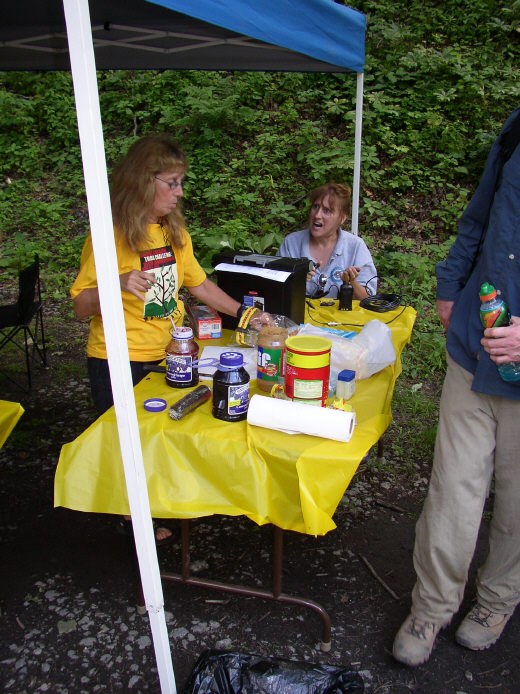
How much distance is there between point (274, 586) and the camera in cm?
213

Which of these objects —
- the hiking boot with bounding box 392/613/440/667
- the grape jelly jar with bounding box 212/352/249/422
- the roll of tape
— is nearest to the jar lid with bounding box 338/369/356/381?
the grape jelly jar with bounding box 212/352/249/422

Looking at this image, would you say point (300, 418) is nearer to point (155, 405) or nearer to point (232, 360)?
point (232, 360)

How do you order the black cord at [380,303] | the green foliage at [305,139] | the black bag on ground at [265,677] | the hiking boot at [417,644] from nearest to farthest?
1. the black bag on ground at [265,677]
2. the hiking boot at [417,644]
3. the black cord at [380,303]
4. the green foliage at [305,139]

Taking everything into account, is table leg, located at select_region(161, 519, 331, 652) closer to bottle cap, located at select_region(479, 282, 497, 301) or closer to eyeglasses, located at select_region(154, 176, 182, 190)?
bottle cap, located at select_region(479, 282, 497, 301)

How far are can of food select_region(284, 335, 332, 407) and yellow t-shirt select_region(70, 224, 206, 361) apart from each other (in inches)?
32.4

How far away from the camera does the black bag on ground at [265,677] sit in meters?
1.64

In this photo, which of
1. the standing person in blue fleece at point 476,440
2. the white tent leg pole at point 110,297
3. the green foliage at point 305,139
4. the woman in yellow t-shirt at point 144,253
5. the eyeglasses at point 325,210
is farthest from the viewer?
the green foliage at point 305,139

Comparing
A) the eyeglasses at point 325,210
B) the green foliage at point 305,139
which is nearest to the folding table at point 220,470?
the eyeglasses at point 325,210

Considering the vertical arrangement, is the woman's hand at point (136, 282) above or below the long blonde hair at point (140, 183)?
below

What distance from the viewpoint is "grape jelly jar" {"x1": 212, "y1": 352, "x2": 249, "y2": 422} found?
178 centimetres

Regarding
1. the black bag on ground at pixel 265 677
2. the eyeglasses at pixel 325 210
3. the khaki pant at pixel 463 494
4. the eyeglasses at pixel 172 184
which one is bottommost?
the black bag on ground at pixel 265 677

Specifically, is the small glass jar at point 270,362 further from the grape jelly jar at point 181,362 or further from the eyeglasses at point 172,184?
the eyeglasses at point 172,184

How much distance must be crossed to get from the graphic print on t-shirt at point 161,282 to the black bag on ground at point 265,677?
129 centimetres

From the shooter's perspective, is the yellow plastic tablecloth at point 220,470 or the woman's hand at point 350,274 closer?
the yellow plastic tablecloth at point 220,470
